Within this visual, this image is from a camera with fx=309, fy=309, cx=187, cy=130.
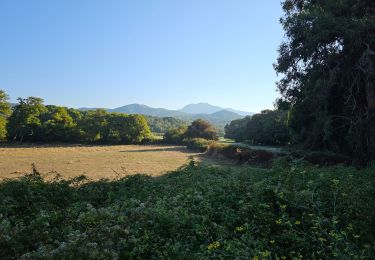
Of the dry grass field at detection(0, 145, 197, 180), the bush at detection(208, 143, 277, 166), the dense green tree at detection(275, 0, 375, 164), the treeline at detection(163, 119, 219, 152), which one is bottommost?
the dry grass field at detection(0, 145, 197, 180)

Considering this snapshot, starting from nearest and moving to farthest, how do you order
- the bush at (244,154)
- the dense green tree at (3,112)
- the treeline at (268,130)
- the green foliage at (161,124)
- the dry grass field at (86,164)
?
the dry grass field at (86,164)
the bush at (244,154)
the treeline at (268,130)
the dense green tree at (3,112)
the green foliage at (161,124)

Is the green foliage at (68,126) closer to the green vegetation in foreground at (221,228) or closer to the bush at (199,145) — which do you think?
the bush at (199,145)

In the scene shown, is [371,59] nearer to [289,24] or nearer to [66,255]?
[289,24]

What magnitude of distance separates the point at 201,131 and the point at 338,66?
192 ft

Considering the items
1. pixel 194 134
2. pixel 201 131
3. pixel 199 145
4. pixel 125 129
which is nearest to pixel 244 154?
pixel 199 145

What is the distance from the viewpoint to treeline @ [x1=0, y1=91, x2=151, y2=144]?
201ft

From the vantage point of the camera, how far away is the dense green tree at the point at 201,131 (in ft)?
245

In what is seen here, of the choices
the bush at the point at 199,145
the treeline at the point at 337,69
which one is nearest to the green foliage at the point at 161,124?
the bush at the point at 199,145

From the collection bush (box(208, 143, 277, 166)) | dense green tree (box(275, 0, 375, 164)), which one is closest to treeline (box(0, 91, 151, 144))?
bush (box(208, 143, 277, 166))

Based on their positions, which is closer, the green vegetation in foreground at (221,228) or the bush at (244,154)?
the green vegetation in foreground at (221,228)

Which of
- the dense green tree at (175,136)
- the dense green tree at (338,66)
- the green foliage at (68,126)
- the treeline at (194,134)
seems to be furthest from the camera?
the dense green tree at (175,136)

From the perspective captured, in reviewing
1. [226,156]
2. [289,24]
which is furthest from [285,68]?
[226,156]

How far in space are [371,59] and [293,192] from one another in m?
13.0

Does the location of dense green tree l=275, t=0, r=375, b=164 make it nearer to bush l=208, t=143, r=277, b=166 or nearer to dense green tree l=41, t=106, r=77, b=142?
bush l=208, t=143, r=277, b=166
